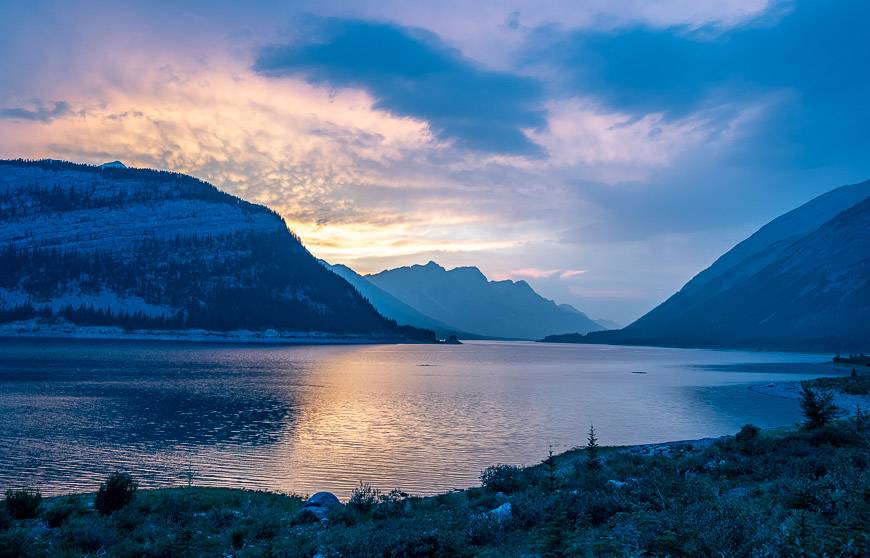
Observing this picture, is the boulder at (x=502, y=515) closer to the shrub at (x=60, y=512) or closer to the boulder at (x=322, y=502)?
the boulder at (x=322, y=502)

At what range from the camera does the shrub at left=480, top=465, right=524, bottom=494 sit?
89.4ft

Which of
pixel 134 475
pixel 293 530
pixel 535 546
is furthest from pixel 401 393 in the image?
pixel 535 546

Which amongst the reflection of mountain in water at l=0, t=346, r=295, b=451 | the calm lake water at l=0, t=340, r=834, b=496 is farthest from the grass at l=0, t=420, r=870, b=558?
the reflection of mountain in water at l=0, t=346, r=295, b=451

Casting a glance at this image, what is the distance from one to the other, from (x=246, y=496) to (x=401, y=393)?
69.3 meters

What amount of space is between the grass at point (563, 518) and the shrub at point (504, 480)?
79 mm

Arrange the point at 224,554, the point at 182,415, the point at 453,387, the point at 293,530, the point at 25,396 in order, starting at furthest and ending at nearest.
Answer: the point at 453,387 < the point at 25,396 < the point at 182,415 < the point at 293,530 < the point at 224,554

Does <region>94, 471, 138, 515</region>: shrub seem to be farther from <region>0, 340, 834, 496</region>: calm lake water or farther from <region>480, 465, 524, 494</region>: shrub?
<region>480, 465, 524, 494</region>: shrub

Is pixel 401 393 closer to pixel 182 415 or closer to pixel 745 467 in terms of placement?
pixel 182 415

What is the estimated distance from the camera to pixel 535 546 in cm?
1577

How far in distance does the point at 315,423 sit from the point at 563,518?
168 feet

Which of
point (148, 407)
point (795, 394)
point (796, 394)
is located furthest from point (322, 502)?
point (795, 394)

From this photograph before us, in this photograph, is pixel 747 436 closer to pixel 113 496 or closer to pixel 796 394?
pixel 113 496

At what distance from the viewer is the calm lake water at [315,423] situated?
1617 inches

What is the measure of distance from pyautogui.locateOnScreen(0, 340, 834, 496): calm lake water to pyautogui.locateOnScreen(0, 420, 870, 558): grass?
40.1ft
